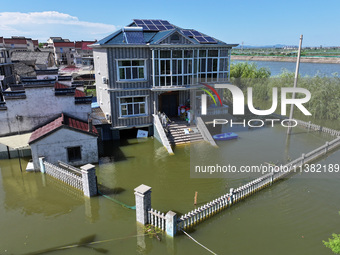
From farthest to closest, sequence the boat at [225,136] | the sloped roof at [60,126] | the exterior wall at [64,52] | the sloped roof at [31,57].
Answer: the exterior wall at [64,52] < the sloped roof at [31,57] < the boat at [225,136] < the sloped roof at [60,126]

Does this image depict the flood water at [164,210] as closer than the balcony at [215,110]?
Yes

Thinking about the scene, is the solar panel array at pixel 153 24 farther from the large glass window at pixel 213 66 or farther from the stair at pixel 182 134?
the stair at pixel 182 134

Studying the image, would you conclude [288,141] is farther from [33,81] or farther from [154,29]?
[33,81]

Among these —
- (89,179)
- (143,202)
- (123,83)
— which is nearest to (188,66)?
(123,83)

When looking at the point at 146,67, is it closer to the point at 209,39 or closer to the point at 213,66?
the point at 213,66

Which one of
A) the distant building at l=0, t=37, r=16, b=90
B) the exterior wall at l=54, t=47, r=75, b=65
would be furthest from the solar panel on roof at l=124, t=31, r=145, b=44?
the exterior wall at l=54, t=47, r=75, b=65

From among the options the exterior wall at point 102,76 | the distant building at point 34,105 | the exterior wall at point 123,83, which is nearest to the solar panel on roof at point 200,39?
the exterior wall at point 123,83

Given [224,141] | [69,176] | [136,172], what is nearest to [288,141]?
[224,141]
